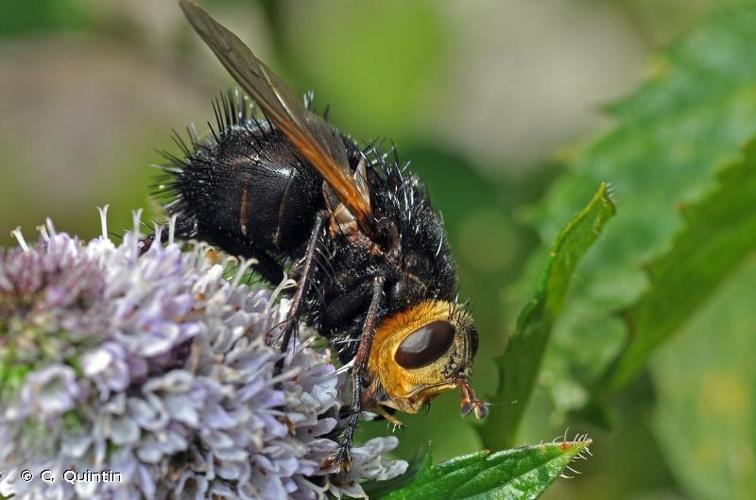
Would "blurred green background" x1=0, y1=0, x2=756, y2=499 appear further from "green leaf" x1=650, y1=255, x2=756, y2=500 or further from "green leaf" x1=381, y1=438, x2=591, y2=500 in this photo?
"green leaf" x1=381, y1=438, x2=591, y2=500

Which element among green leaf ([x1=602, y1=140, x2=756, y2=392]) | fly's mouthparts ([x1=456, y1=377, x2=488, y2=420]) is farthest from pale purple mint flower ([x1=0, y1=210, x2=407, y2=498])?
green leaf ([x1=602, y1=140, x2=756, y2=392])

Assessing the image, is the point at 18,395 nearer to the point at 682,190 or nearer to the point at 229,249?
the point at 229,249

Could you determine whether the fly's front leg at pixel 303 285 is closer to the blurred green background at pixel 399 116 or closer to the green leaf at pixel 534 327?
the green leaf at pixel 534 327

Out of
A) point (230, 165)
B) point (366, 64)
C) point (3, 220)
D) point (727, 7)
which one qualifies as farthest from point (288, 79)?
point (230, 165)

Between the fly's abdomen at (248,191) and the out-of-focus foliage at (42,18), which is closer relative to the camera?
the fly's abdomen at (248,191)

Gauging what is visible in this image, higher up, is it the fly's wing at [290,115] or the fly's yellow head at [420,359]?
the fly's wing at [290,115]

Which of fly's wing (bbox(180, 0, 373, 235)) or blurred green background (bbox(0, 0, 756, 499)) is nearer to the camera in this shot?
fly's wing (bbox(180, 0, 373, 235))

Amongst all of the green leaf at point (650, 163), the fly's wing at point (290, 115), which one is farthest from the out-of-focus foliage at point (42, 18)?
the fly's wing at point (290, 115)
